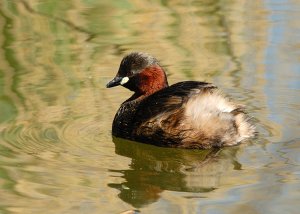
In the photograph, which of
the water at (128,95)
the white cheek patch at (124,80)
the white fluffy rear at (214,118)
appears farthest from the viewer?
the white cheek patch at (124,80)

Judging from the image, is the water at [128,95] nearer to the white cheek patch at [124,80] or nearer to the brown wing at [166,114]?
the brown wing at [166,114]

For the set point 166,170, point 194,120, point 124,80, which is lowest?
point 166,170

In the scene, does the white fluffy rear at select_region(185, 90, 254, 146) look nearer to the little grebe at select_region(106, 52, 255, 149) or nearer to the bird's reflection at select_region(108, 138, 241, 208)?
the little grebe at select_region(106, 52, 255, 149)

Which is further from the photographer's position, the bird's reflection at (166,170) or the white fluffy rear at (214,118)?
the white fluffy rear at (214,118)

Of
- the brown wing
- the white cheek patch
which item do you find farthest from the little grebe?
the white cheek patch

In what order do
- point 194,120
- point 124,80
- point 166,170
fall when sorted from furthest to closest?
1. point 124,80
2. point 194,120
3. point 166,170

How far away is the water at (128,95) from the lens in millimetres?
5281

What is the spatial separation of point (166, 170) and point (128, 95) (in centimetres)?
192

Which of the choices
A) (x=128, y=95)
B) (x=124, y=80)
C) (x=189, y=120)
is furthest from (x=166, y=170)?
(x=128, y=95)

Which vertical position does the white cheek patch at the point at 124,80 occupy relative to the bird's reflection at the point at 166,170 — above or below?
above

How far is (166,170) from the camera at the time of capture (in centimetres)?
582

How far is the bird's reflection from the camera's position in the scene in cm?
536

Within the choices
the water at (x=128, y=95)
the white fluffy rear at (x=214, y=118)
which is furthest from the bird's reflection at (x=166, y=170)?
the white fluffy rear at (x=214, y=118)

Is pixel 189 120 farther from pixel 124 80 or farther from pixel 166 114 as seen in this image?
pixel 124 80
